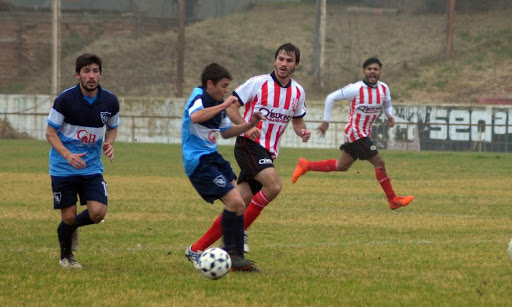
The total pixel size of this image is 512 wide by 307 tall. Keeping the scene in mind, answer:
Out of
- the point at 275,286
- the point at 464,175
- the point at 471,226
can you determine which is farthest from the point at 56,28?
the point at 275,286

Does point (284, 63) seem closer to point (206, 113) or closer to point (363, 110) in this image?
point (206, 113)

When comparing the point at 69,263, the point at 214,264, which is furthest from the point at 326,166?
the point at 214,264

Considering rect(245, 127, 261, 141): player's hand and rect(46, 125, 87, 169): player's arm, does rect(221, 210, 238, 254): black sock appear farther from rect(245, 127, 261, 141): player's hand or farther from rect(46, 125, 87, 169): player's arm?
rect(46, 125, 87, 169): player's arm

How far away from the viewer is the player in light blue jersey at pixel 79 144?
719 centimetres

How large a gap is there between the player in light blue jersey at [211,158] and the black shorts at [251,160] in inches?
30.2

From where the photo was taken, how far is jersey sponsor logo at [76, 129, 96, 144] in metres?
7.32

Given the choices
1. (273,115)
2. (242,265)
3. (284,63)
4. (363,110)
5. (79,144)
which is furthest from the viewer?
(363,110)

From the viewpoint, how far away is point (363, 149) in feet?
42.4

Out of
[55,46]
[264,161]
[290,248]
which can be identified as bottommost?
[290,248]

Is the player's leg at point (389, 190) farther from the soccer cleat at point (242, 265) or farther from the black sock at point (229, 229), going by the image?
the soccer cleat at point (242, 265)

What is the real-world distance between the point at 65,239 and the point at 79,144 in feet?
2.69

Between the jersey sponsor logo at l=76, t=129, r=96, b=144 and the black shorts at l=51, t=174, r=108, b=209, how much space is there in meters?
0.30

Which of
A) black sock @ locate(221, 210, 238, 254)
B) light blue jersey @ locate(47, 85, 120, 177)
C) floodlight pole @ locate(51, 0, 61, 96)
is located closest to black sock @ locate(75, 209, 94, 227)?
light blue jersey @ locate(47, 85, 120, 177)

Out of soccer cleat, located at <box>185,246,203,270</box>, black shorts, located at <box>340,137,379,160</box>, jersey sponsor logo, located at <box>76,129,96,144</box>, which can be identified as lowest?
soccer cleat, located at <box>185,246,203,270</box>
